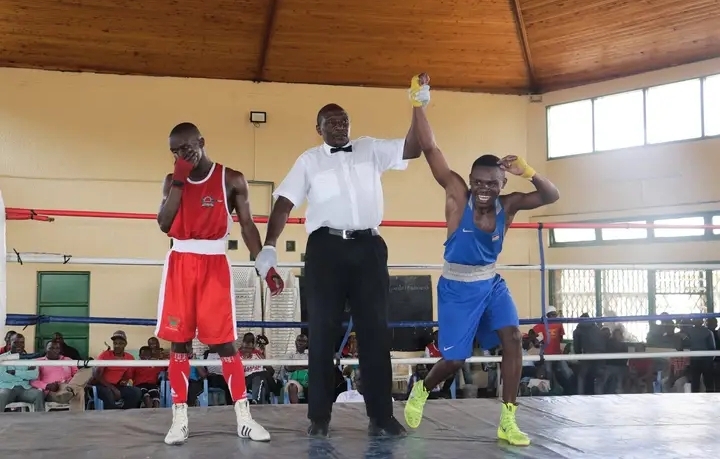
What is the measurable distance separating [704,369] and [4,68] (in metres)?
9.01

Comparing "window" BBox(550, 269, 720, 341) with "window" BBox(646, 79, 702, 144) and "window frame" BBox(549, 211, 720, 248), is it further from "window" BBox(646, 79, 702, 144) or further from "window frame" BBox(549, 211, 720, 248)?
"window" BBox(646, 79, 702, 144)

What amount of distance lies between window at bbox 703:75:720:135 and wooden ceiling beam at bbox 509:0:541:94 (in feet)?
7.41

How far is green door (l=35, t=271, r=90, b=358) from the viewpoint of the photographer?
29.8ft

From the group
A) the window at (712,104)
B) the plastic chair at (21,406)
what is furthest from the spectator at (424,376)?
the window at (712,104)

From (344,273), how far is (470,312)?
542 mm

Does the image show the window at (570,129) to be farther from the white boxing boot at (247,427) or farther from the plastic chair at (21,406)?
the white boxing boot at (247,427)

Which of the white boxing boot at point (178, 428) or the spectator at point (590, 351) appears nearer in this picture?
the white boxing boot at point (178, 428)

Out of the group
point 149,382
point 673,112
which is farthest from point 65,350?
point 673,112

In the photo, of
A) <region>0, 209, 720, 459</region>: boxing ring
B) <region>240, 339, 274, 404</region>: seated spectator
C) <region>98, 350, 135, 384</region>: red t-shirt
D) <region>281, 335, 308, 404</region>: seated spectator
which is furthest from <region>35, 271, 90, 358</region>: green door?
<region>0, 209, 720, 459</region>: boxing ring

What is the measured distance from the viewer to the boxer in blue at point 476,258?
2.93m

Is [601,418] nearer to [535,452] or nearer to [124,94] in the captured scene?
[535,452]

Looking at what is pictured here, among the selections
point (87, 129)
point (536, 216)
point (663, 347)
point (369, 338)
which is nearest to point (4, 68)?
point (87, 129)

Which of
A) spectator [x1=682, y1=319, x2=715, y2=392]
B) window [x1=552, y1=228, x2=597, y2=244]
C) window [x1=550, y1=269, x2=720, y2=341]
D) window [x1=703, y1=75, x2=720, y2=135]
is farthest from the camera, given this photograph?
window [x1=552, y1=228, x2=597, y2=244]

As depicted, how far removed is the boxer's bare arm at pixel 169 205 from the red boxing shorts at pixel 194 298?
4.3 inches
